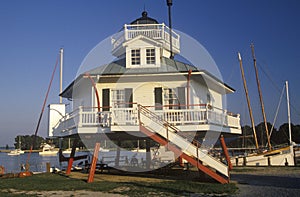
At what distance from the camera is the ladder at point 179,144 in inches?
682

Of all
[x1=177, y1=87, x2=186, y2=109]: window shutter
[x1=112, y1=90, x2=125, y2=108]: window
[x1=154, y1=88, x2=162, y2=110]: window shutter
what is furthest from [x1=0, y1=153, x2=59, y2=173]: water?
[x1=177, y1=87, x2=186, y2=109]: window shutter

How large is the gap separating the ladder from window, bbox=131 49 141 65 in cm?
572

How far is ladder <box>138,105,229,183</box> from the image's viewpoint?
17.3 metres

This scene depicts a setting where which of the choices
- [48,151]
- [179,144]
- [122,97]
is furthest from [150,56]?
[48,151]

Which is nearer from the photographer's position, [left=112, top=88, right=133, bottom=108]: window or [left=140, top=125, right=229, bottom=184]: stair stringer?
[left=140, top=125, right=229, bottom=184]: stair stringer

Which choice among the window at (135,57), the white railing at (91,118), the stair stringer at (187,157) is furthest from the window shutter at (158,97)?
the white railing at (91,118)

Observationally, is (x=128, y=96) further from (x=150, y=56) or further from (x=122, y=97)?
(x=150, y=56)

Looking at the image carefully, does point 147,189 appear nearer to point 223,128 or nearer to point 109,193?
point 109,193

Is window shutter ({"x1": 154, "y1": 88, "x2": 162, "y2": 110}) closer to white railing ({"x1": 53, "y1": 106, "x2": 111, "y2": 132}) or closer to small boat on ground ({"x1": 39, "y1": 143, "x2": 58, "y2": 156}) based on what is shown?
white railing ({"x1": 53, "y1": 106, "x2": 111, "y2": 132})

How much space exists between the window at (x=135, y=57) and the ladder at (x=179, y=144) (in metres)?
5.72

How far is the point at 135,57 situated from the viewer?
23.3 meters

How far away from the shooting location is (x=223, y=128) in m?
20.3

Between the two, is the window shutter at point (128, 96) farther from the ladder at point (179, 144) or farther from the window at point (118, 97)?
the ladder at point (179, 144)

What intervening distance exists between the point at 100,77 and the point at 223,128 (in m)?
8.05
